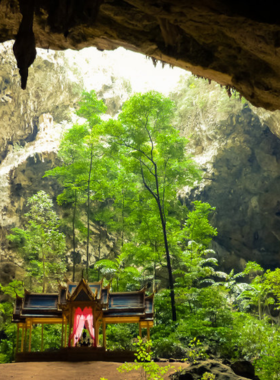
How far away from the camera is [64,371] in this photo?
917cm

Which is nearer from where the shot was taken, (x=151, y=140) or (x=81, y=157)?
(x=151, y=140)

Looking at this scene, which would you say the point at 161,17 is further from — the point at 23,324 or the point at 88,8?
the point at 23,324

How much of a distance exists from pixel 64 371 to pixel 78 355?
1383 mm

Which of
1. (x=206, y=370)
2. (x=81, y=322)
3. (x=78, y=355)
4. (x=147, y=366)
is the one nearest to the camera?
(x=147, y=366)

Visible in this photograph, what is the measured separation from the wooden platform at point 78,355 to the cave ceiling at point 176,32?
8261 millimetres

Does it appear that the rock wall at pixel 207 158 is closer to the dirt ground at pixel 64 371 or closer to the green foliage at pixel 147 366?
the dirt ground at pixel 64 371

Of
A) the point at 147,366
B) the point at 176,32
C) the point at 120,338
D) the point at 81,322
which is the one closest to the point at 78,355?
the point at 81,322

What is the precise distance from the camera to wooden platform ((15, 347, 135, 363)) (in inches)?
414

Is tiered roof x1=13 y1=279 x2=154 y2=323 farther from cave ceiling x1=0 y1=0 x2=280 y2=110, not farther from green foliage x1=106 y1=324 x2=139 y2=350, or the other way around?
cave ceiling x1=0 y1=0 x2=280 y2=110

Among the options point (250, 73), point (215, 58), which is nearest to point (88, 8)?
point (215, 58)

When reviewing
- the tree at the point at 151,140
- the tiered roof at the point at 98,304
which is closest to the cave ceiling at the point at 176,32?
the tiered roof at the point at 98,304

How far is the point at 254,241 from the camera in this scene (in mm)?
21938

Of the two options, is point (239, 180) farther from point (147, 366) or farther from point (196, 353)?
point (147, 366)

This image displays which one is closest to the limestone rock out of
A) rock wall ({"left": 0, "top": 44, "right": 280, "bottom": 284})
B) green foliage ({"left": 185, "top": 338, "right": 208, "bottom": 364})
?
green foliage ({"left": 185, "top": 338, "right": 208, "bottom": 364})
